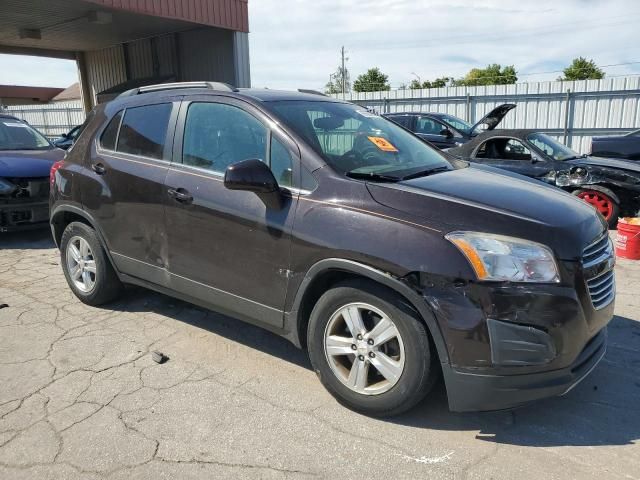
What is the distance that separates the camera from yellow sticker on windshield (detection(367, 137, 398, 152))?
3.49 meters

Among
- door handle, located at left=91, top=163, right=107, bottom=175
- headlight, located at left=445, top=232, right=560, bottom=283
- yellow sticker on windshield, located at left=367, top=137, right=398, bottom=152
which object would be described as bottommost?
headlight, located at left=445, top=232, right=560, bottom=283

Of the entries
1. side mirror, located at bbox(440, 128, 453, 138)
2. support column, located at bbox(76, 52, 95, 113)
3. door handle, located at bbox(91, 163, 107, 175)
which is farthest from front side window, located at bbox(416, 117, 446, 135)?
support column, located at bbox(76, 52, 95, 113)

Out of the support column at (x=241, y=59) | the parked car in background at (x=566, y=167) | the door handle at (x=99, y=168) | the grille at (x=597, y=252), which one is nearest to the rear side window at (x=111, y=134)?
the door handle at (x=99, y=168)

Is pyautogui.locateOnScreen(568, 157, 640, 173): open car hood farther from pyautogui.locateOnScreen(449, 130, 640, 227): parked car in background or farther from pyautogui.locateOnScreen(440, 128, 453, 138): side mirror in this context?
pyautogui.locateOnScreen(440, 128, 453, 138): side mirror

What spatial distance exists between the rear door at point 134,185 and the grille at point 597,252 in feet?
8.72

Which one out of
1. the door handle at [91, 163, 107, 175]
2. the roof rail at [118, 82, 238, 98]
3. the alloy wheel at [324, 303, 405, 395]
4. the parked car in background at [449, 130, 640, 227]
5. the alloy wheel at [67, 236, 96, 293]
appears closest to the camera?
the alloy wheel at [324, 303, 405, 395]

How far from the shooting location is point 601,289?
2748 millimetres

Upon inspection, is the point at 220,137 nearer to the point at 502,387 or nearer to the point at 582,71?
the point at 502,387

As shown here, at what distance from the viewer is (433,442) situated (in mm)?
2666

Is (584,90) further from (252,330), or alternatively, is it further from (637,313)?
(252,330)

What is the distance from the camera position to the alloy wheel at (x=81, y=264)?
443cm

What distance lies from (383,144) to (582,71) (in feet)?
168

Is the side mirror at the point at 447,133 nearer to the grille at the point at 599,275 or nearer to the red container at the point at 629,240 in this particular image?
the red container at the point at 629,240

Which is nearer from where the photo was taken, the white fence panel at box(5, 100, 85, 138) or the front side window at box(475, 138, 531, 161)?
the front side window at box(475, 138, 531, 161)
